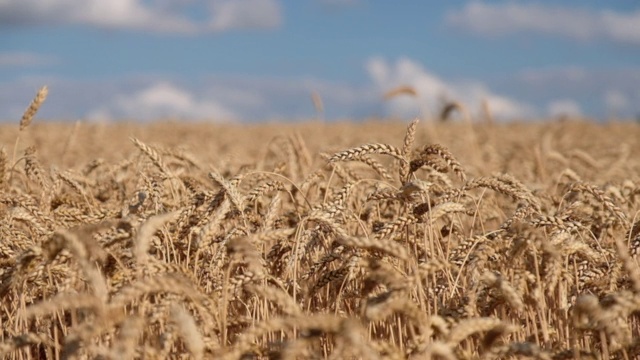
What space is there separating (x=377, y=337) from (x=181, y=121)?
24825 mm

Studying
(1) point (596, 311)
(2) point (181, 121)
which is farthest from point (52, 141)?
(1) point (596, 311)

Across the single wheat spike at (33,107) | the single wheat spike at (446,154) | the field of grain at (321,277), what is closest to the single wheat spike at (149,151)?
the field of grain at (321,277)

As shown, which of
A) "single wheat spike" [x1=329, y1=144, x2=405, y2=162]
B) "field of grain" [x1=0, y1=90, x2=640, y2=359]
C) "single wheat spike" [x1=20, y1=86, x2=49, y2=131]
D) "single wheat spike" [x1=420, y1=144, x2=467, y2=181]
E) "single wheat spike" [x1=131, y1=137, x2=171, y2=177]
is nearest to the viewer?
"field of grain" [x1=0, y1=90, x2=640, y2=359]

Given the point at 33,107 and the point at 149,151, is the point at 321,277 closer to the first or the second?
the point at 149,151

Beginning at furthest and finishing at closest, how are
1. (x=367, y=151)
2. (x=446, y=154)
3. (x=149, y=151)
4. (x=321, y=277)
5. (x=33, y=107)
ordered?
(x=33, y=107) < (x=149, y=151) < (x=446, y=154) < (x=367, y=151) < (x=321, y=277)

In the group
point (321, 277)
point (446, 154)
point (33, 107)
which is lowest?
point (321, 277)

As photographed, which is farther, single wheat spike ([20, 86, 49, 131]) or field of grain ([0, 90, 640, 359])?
single wheat spike ([20, 86, 49, 131])

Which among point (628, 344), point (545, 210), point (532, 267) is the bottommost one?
point (628, 344)

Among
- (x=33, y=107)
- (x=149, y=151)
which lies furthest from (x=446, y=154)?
(x=33, y=107)

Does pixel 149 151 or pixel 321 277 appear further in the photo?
pixel 149 151

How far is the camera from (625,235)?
374 cm

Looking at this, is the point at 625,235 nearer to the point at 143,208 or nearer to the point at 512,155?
the point at 143,208

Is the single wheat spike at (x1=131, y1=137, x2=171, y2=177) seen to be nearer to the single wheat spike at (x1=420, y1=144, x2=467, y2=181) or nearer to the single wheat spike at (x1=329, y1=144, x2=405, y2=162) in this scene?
the single wheat spike at (x1=329, y1=144, x2=405, y2=162)

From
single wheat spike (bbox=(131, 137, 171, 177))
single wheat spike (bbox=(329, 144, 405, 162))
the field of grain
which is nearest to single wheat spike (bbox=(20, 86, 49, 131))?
the field of grain
